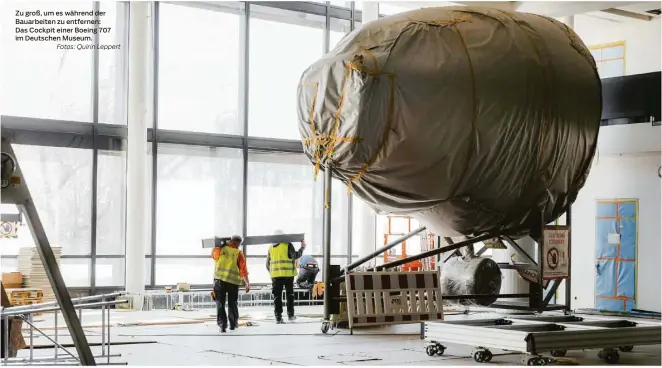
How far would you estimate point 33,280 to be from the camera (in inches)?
845

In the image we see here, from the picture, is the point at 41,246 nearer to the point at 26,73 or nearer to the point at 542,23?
the point at 542,23

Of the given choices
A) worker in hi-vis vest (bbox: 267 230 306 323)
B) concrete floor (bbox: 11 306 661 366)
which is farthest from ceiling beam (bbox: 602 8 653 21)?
worker in hi-vis vest (bbox: 267 230 306 323)

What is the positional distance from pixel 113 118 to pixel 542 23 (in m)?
15.0

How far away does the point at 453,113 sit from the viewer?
33.7 ft

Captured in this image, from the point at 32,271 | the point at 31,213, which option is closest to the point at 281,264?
the point at 32,271

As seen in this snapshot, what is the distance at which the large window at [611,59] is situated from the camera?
1998 centimetres

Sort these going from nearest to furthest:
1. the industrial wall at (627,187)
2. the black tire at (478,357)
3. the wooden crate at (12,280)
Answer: the black tire at (478,357)
the industrial wall at (627,187)
the wooden crate at (12,280)

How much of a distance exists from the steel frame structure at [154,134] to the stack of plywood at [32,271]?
72 cm

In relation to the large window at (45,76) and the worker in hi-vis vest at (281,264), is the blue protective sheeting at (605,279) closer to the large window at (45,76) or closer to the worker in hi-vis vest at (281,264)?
the worker in hi-vis vest at (281,264)

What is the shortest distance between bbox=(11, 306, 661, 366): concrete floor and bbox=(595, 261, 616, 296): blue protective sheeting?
488 cm

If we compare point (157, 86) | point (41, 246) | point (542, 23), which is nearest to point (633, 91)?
point (542, 23)

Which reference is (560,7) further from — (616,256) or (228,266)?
(228,266)

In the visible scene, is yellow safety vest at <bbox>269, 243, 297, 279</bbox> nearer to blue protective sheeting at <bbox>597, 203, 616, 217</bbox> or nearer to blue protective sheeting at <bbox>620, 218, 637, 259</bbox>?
blue protective sheeting at <bbox>597, 203, 616, 217</bbox>

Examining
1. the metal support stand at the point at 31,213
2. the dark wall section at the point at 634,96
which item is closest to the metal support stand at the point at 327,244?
the metal support stand at the point at 31,213
